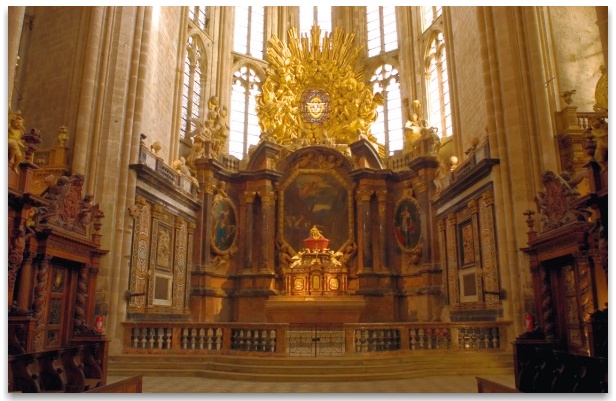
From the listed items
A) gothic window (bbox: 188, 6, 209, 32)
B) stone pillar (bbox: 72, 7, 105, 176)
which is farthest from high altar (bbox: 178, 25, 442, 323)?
stone pillar (bbox: 72, 7, 105, 176)

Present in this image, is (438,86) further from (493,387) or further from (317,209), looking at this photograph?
(493,387)

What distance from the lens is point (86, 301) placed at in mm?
9195

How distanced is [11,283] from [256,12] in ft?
58.4

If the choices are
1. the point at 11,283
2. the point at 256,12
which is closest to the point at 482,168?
the point at 11,283

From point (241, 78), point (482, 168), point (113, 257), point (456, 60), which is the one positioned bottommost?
point (113, 257)

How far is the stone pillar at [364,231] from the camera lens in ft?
52.6

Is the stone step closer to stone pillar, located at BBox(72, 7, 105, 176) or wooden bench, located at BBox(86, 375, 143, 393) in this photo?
wooden bench, located at BBox(86, 375, 143, 393)

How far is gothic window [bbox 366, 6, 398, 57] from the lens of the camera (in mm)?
21125

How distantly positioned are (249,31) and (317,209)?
897cm

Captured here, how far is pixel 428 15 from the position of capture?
1944 centimetres

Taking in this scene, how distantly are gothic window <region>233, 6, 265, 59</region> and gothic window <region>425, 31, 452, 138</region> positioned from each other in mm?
6753

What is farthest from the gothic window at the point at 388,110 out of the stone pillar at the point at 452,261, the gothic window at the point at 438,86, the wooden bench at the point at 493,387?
the wooden bench at the point at 493,387

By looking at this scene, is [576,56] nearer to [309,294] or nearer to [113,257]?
[309,294]

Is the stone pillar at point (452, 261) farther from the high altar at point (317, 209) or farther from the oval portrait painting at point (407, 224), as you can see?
the oval portrait painting at point (407, 224)
